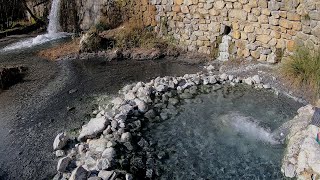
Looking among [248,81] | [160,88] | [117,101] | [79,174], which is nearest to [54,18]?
[160,88]

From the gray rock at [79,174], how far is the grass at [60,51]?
18.9ft

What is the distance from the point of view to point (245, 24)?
8.23 meters

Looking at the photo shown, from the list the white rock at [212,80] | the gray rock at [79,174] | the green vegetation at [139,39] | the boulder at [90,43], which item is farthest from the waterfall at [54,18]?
the gray rock at [79,174]

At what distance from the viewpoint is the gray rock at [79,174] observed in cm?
450

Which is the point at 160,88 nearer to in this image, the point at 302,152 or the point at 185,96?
the point at 185,96

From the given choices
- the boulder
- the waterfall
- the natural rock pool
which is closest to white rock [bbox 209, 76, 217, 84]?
the natural rock pool

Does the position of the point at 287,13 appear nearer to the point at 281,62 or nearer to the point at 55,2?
the point at 281,62

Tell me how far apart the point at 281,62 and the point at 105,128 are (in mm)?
4166

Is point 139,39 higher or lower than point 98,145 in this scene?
higher

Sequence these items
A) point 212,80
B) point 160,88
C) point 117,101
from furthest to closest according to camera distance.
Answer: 1. point 212,80
2. point 160,88
3. point 117,101

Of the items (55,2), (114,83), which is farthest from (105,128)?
(55,2)

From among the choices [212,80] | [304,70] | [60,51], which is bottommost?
[212,80]

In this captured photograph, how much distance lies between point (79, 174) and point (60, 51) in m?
6.25

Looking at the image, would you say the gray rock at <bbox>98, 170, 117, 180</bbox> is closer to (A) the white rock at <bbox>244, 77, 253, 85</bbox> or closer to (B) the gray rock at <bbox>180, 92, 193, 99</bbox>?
(B) the gray rock at <bbox>180, 92, 193, 99</bbox>
